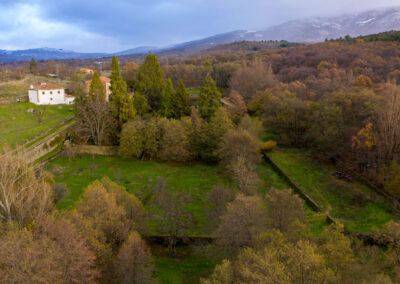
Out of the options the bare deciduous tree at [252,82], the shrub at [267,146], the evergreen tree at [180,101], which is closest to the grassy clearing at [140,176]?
the shrub at [267,146]

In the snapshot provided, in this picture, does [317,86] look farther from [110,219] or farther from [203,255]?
[110,219]

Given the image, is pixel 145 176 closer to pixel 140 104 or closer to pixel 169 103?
pixel 169 103

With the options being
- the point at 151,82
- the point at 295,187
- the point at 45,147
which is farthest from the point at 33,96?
the point at 295,187

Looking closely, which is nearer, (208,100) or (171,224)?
(171,224)

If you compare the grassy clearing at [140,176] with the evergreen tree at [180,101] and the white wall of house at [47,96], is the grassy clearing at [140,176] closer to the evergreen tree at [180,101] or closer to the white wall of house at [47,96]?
the evergreen tree at [180,101]

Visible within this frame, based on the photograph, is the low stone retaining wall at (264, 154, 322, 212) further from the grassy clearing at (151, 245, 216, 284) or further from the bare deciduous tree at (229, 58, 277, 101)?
the bare deciduous tree at (229, 58, 277, 101)

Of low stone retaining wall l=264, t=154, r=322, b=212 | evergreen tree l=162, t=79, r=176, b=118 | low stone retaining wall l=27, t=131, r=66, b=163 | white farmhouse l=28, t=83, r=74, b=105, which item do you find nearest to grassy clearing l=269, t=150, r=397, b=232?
low stone retaining wall l=264, t=154, r=322, b=212

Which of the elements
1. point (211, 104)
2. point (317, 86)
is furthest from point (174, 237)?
point (317, 86)
